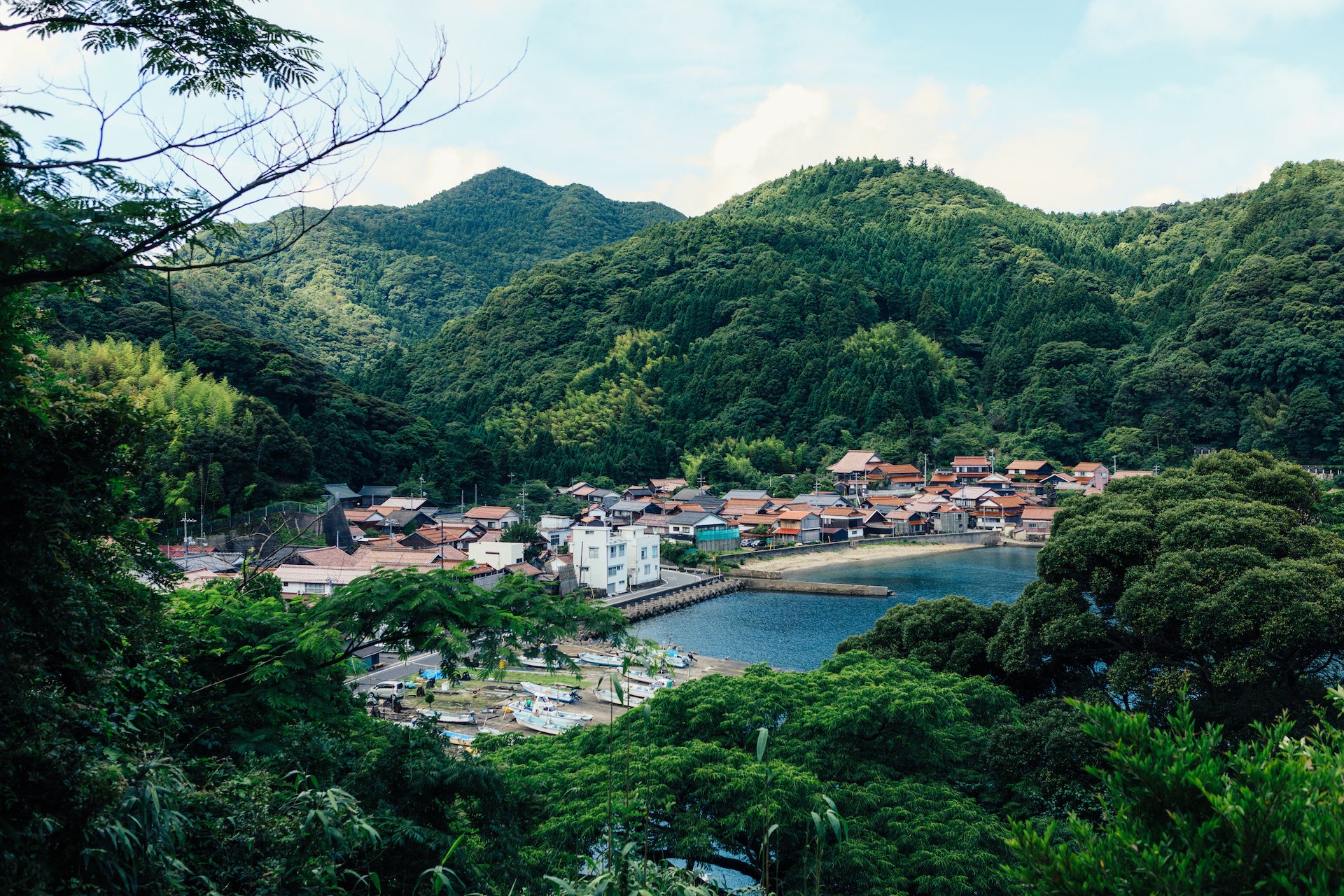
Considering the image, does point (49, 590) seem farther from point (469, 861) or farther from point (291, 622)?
point (469, 861)

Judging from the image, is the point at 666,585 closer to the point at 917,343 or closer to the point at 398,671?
the point at 398,671

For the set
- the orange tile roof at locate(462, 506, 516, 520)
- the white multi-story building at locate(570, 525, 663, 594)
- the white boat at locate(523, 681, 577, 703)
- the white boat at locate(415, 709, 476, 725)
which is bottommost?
the white boat at locate(523, 681, 577, 703)

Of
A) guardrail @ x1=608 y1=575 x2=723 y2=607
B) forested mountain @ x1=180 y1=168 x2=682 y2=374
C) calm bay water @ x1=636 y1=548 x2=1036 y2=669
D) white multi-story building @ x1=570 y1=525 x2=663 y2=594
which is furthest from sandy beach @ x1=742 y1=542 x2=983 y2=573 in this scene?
forested mountain @ x1=180 y1=168 x2=682 y2=374

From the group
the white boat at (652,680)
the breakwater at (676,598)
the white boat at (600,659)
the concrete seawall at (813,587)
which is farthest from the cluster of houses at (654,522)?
the white boat at (652,680)

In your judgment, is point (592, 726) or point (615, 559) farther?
point (615, 559)

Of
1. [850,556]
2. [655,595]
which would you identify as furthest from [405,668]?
[850,556]

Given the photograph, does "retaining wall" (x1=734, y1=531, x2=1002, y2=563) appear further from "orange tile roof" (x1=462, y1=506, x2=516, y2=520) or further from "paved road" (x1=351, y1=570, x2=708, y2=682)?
"orange tile roof" (x1=462, y1=506, x2=516, y2=520)
